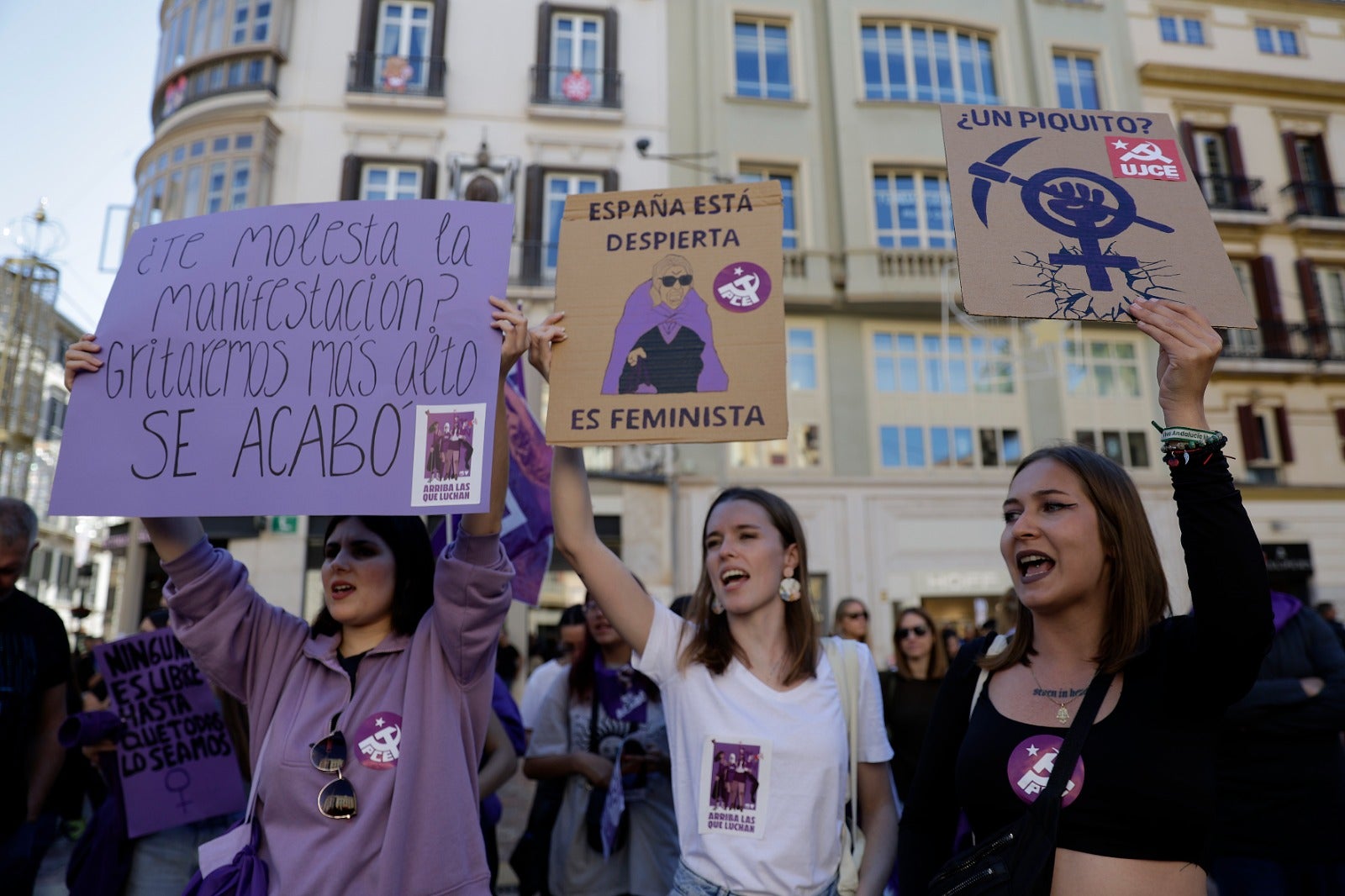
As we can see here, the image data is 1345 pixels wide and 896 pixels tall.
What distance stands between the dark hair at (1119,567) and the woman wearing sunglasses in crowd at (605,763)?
204cm

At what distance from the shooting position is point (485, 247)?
103 inches

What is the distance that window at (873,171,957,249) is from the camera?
18.4 m

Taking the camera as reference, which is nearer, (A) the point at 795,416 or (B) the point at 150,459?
(B) the point at 150,459

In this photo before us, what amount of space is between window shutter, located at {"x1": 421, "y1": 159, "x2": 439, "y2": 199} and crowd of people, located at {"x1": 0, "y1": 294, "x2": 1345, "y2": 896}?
1592 centimetres

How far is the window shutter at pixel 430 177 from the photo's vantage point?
57.4 feet

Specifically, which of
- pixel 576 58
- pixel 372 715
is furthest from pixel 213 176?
pixel 372 715

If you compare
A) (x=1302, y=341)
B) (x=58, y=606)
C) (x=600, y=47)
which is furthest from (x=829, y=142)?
(x=58, y=606)

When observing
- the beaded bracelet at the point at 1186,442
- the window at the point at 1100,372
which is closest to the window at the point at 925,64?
the window at the point at 1100,372

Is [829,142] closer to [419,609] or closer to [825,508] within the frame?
[825,508]

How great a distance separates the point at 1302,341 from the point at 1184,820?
76.1ft

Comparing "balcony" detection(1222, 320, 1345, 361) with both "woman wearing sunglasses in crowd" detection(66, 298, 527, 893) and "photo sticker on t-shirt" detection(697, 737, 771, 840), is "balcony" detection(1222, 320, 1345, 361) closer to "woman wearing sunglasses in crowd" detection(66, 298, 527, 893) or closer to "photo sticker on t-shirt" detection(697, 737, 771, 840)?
"photo sticker on t-shirt" detection(697, 737, 771, 840)

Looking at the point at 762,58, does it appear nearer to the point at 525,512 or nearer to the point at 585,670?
the point at 525,512

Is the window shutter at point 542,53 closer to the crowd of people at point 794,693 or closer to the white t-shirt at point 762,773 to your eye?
the crowd of people at point 794,693

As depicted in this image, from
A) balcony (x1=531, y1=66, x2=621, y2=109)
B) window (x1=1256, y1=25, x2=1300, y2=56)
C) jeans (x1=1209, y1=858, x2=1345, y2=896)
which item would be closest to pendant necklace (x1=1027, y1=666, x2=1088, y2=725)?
jeans (x1=1209, y1=858, x2=1345, y2=896)
